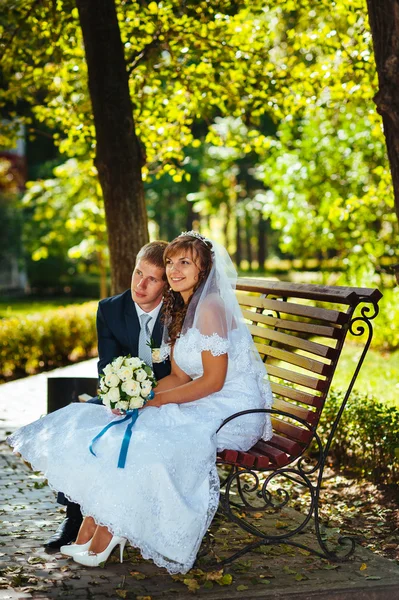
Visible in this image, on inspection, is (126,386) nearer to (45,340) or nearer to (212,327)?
(212,327)

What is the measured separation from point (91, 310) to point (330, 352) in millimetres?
11260

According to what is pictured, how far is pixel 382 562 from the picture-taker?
4.71m

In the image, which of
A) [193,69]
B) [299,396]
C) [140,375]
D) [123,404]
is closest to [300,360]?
[299,396]

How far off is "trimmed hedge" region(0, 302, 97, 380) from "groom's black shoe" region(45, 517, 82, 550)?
774 cm

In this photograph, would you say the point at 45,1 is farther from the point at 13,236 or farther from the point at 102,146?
the point at 13,236

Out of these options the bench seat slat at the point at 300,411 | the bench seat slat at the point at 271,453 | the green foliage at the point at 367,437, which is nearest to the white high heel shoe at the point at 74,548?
the bench seat slat at the point at 271,453

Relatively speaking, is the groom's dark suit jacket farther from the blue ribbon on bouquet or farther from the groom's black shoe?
the groom's black shoe

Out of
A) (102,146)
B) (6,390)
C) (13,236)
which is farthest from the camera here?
(13,236)

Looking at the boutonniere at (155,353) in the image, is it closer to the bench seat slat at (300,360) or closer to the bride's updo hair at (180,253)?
the bride's updo hair at (180,253)

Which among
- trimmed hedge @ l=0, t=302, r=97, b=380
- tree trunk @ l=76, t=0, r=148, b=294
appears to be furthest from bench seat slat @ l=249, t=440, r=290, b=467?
trimmed hedge @ l=0, t=302, r=97, b=380

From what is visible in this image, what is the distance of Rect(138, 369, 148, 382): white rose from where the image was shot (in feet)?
15.1

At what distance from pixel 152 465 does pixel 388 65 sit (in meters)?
3.02

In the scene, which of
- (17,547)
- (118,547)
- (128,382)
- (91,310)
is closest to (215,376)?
(128,382)

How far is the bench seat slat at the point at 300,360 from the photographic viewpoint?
488cm
